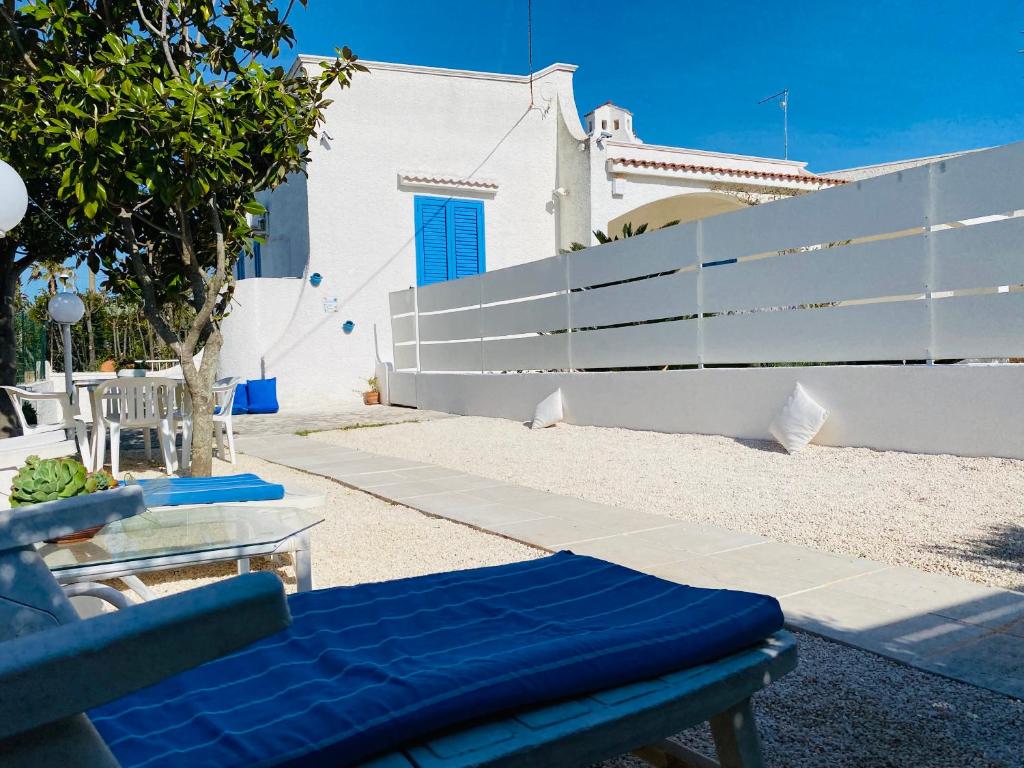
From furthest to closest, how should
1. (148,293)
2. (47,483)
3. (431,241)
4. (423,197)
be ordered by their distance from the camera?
(431,241), (423,197), (148,293), (47,483)

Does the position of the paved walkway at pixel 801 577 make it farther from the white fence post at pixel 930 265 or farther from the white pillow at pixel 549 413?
the white pillow at pixel 549 413

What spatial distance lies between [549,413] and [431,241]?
6.44 m

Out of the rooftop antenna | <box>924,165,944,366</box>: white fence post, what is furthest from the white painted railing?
the rooftop antenna

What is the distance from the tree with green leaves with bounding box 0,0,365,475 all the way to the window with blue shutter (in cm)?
776

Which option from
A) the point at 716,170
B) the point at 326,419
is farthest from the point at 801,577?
the point at 716,170

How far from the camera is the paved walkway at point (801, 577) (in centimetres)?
271

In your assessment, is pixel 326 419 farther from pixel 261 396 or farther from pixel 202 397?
pixel 202 397

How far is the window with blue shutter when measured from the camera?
598 inches

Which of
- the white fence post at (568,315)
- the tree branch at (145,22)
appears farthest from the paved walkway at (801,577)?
the white fence post at (568,315)

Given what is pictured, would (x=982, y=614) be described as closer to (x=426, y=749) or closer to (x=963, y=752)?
(x=963, y=752)

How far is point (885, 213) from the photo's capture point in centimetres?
667

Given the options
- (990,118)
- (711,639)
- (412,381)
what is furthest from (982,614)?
(990,118)

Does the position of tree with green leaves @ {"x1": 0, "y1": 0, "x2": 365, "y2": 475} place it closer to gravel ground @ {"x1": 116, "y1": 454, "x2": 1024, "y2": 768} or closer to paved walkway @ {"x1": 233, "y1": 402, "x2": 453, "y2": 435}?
paved walkway @ {"x1": 233, "y1": 402, "x2": 453, "y2": 435}

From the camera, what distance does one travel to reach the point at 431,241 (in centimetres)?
1527
